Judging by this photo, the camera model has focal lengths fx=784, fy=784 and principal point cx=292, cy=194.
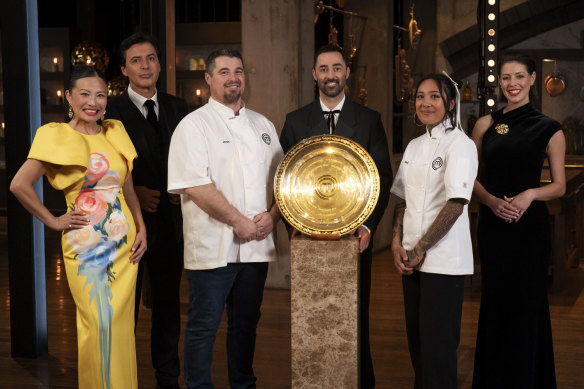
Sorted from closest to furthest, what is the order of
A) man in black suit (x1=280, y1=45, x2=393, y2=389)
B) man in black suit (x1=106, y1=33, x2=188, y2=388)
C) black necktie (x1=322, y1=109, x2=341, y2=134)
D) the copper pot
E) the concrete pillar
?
man in black suit (x1=280, y1=45, x2=393, y2=389) → black necktie (x1=322, y1=109, x2=341, y2=134) → man in black suit (x1=106, y1=33, x2=188, y2=388) → the concrete pillar → the copper pot

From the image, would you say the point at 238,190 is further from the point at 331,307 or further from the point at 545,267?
the point at 545,267

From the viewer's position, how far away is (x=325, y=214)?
9.66 ft

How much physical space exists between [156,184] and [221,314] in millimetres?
746

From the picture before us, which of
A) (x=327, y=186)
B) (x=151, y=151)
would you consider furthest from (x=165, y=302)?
(x=327, y=186)

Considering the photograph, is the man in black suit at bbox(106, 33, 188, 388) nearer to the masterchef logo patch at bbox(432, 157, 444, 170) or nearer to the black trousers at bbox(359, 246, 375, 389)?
the black trousers at bbox(359, 246, 375, 389)

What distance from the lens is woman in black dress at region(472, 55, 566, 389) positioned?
10.7ft

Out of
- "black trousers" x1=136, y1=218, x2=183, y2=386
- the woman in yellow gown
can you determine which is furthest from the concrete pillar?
the woman in yellow gown

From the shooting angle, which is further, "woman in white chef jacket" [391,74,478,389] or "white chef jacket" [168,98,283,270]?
"white chef jacket" [168,98,283,270]

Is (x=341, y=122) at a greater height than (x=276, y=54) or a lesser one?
lesser

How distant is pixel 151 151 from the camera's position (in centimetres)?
359

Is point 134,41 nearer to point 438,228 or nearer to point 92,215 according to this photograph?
point 92,215

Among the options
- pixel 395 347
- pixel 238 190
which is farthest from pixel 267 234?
pixel 395 347

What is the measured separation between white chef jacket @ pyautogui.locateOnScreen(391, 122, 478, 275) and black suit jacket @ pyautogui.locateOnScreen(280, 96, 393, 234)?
1.03 ft

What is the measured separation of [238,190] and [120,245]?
1.71ft
